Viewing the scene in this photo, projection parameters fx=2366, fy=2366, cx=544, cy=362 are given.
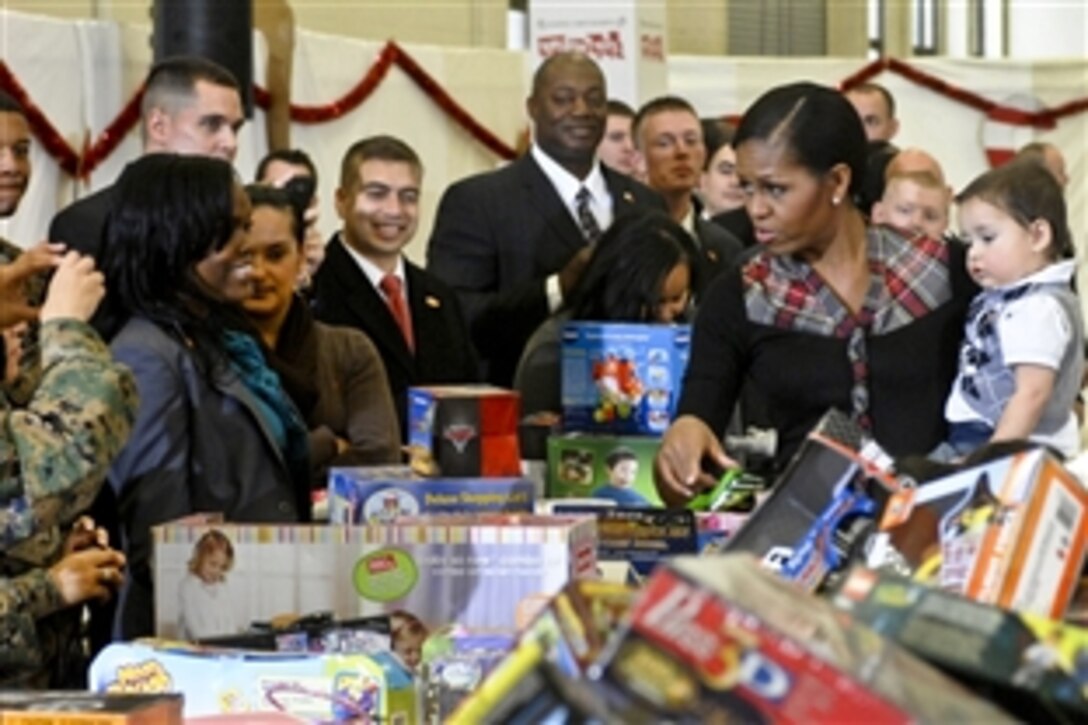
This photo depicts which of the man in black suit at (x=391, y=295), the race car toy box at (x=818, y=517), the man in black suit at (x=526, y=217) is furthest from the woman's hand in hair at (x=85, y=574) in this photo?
the man in black suit at (x=526, y=217)

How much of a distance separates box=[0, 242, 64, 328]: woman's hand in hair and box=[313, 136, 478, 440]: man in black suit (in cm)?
252

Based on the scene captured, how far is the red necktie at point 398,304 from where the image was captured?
565cm

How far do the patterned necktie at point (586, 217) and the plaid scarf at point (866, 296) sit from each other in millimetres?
2539

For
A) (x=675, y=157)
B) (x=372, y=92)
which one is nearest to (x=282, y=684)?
(x=675, y=157)

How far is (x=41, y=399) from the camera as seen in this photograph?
2865 millimetres

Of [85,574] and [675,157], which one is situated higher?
[675,157]

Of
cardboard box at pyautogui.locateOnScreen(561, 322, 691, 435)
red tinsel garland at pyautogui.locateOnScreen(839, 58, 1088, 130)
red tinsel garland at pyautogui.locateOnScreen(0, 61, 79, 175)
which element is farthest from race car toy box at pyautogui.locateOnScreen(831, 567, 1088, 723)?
red tinsel garland at pyautogui.locateOnScreen(839, 58, 1088, 130)

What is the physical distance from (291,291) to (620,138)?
141 inches

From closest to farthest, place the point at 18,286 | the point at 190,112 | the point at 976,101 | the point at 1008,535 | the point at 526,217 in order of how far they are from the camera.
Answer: the point at 1008,535
the point at 18,286
the point at 190,112
the point at 526,217
the point at 976,101

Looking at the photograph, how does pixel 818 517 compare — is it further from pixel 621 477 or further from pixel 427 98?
pixel 427 98

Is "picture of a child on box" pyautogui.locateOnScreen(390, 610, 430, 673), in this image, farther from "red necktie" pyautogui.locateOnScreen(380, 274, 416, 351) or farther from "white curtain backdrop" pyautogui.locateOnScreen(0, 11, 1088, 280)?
"white curtain backdrop" pyautogui.locateOnScreen(0, 11, 1088, 280)

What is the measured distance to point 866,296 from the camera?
359cm

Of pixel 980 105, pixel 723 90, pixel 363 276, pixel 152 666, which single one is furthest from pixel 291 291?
pixel 980 105

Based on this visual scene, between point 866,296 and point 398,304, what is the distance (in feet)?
7.45
